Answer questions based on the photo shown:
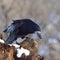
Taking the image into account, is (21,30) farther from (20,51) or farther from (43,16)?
(43,16)

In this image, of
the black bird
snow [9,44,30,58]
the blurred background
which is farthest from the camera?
the blurred background

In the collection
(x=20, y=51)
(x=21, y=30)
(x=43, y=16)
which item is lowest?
(x=20, y=51)

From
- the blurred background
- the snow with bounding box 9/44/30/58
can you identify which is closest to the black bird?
the snow with bounding box 9/44/30/58

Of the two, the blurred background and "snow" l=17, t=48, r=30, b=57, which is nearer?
"snow" l=17, t=48, r=30, b=57

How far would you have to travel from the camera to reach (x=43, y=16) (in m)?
5.97

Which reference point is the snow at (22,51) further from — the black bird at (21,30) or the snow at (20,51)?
the black bird at (21,30)

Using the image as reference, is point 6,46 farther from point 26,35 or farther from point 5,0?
point 5,0

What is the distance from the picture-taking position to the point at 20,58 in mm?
1911

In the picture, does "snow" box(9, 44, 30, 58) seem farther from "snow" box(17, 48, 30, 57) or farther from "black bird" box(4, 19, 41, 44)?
"black bird" box(4, 19, 41, 44)

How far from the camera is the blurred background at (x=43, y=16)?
18.0 feet

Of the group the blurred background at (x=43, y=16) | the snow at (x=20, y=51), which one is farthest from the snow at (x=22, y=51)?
the blurred background at (x=43, y=16)

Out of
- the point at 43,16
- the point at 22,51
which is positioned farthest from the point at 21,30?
the point at 43,16

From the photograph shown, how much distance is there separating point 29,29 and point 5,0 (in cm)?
392

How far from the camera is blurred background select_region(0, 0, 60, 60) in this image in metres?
5.48
